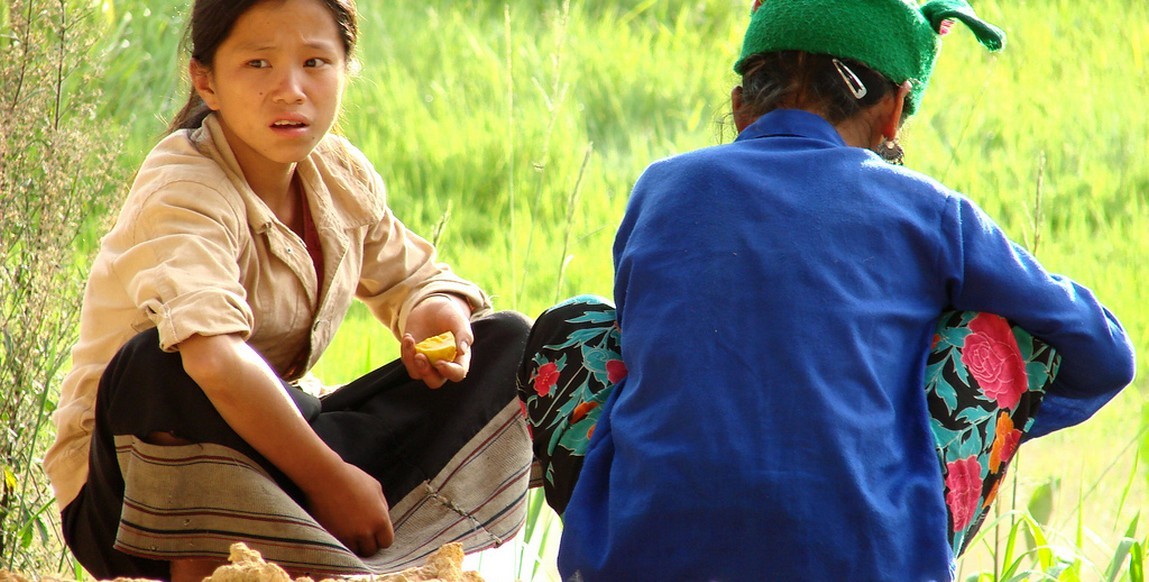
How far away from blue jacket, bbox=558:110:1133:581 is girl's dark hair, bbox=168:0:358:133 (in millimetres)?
751

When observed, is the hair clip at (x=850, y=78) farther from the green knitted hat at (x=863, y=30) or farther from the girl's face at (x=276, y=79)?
the girl's face at (x=276, y=79)

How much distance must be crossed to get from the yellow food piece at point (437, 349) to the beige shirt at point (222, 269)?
193mm

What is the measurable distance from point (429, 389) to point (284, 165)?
47cm

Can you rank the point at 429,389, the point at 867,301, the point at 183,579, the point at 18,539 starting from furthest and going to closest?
1. the point at 18,539
2. the point at 429,389
3. the point at 183,579
4. the point at 867,301

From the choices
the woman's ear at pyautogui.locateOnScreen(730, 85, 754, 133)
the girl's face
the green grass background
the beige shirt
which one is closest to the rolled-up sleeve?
the beige shirt

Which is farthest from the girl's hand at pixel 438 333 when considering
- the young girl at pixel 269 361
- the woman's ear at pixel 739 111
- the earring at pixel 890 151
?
the earring at pixel 890 151

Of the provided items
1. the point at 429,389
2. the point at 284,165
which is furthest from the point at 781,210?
the point at 284,165

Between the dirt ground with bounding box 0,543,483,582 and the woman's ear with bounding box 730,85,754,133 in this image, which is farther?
the woman's ear with bounding box 730,85,754,133

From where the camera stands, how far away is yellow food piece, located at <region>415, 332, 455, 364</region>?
8.07 feet

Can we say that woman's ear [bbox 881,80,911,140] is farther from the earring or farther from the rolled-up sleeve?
the rolled-up sleeve

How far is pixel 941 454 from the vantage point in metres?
2.03

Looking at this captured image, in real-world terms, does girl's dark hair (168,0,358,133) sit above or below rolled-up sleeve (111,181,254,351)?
above

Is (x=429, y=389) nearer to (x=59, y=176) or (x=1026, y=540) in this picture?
(x=59, y=176)

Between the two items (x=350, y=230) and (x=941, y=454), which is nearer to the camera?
(x=941, y=454)
